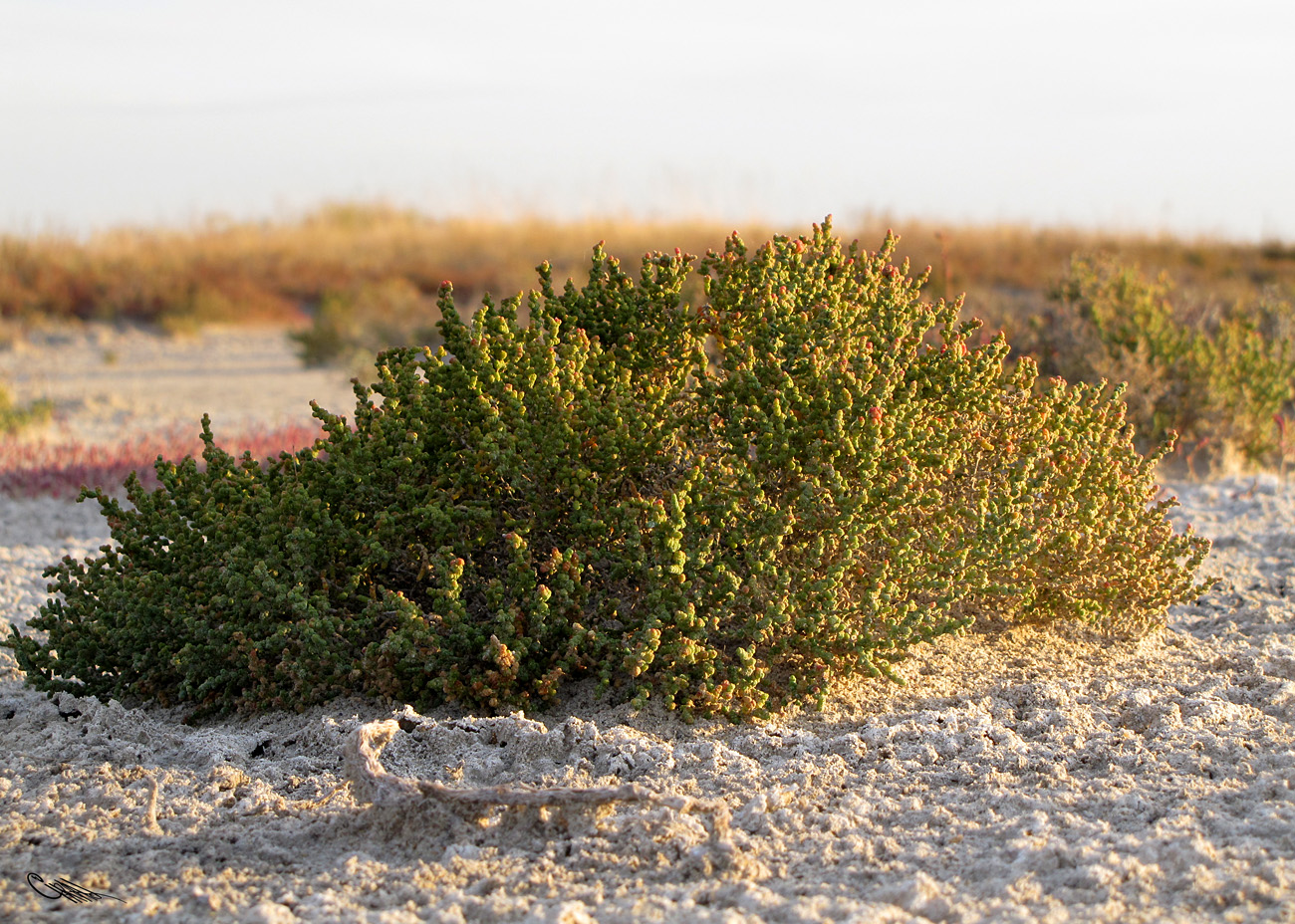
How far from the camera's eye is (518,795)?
2646 millimetres

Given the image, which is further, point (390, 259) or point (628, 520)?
point (390, 259)

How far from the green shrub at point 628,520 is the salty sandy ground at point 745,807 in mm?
191

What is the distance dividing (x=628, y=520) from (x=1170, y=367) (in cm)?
597

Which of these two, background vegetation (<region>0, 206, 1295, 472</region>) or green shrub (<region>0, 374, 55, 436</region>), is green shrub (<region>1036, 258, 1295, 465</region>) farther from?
green shrub (<region>0, 374, 55, 436</region>)

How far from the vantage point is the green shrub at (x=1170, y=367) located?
7617 mm

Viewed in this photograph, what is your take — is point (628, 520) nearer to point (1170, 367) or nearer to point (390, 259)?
point (1170, 367)

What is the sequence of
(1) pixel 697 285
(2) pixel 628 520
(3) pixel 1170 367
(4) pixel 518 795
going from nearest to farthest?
(4) pixel 518 795 < (2) pixel 628 520 < (3) pixel 1170 367 < (1) pixel 697 285

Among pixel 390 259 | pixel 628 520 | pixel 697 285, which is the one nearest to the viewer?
pixel 628 520

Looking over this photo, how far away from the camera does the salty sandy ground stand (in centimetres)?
238

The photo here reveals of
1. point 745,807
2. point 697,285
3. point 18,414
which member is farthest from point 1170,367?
point 18,414

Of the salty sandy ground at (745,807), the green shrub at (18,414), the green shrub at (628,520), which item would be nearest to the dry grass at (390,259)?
the green shrub at (18,414)

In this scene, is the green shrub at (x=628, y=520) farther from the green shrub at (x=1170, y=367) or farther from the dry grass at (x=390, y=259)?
the dry grass at (x=390, y=259)

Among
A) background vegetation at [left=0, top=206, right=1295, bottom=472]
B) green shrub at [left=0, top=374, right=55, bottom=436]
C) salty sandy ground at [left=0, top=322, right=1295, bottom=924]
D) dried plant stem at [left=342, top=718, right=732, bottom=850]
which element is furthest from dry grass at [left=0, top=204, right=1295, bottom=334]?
dried plant stem at [left=342, top=718, right=732, bottom=850]

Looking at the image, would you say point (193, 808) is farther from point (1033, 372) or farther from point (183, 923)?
point (1033, 372)
